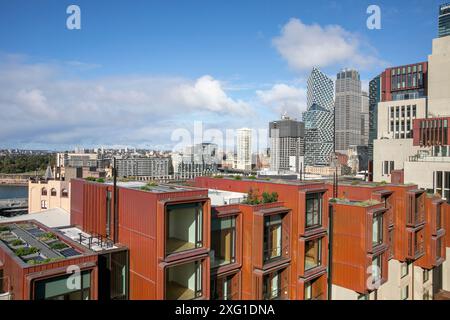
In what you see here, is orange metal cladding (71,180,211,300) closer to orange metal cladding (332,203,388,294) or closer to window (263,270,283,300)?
window (263,270,283,300)

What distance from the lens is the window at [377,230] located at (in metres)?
17.2

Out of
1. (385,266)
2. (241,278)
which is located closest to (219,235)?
(241,278)

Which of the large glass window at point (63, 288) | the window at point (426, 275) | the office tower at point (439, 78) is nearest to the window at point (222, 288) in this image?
the large glass window at point (63, 288)

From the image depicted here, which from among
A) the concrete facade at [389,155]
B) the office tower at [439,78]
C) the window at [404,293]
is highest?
the office tower at [439,78]

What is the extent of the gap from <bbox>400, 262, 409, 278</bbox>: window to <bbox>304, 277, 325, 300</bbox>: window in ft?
25.7

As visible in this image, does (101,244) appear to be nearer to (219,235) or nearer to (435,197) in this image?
(219,235)

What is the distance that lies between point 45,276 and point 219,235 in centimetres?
631

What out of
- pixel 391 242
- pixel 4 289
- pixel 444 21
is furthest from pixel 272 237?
pixel 444 21

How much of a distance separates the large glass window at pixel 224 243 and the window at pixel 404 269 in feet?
42.5

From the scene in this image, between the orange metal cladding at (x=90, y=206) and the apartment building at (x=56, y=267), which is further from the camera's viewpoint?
the orange metal cladding at (x=90, y=206)

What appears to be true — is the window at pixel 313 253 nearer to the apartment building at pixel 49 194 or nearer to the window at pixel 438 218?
the window at pixel 438 218

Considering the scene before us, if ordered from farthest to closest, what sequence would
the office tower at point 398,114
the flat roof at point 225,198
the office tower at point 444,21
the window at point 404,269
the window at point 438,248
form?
the office tower at point 444,21 → the office tower at point 398,114 → the window at point 438,248 → the window at point 404,269 → the flat roof at point 225,198
